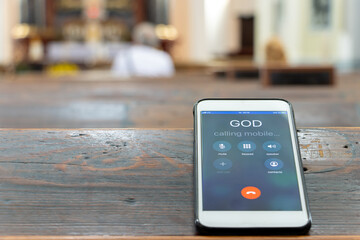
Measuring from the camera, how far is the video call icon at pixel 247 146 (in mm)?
577

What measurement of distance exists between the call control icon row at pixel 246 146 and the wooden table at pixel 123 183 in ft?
0.17

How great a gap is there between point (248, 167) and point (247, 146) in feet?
0.09

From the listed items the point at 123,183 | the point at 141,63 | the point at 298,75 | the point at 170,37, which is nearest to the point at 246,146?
the point at 123,183

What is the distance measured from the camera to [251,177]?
558 mm

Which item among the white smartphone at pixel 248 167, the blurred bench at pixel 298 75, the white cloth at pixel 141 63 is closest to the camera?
the white smartphone at pixel 248 167

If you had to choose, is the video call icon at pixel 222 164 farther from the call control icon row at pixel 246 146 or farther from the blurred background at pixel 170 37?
the blurred background at pixel 170 37

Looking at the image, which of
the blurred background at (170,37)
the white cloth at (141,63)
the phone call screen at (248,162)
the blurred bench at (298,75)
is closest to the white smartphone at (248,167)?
the phone call screen at (248,162)

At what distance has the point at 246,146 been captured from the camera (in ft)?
1.90

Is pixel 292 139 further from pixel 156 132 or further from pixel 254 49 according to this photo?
pixel 254 49

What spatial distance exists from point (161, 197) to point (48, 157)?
15 centimetres

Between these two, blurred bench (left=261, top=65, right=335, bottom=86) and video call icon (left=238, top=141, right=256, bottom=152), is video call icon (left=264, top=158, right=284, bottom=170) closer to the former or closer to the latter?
video call icon (left=238, top=141, right=256, bottom=152)

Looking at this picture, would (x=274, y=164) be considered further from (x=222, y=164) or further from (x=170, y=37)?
(x=170, y=37)

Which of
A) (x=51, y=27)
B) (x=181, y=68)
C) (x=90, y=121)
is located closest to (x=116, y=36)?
(x=51, y=27)

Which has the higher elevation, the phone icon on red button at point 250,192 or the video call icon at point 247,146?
the video call icon at point 247,146
